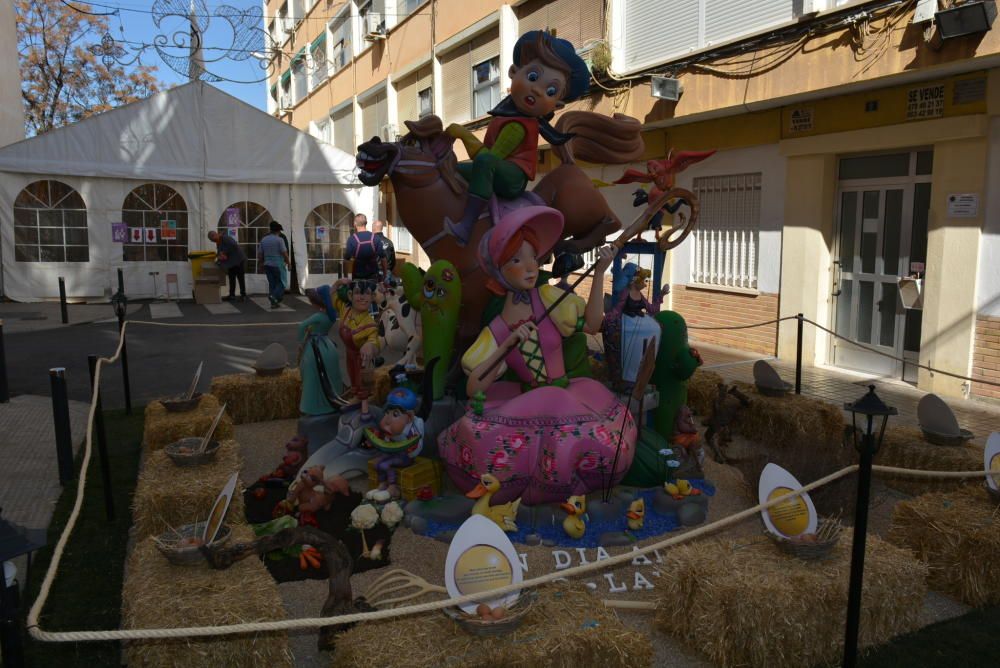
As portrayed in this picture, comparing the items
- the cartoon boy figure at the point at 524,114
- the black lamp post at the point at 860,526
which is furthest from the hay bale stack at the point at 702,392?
the black lamp post at the point at 860,526

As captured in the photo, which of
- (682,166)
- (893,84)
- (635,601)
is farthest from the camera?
(893,84)

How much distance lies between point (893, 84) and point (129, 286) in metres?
14.8

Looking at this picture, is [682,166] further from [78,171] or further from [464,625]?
[78,171]

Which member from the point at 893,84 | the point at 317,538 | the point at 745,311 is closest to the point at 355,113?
the point at 745,311

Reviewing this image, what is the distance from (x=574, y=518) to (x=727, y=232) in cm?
737

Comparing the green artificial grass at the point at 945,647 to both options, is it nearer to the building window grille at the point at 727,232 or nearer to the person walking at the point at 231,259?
the building window grille at the point at 727,232

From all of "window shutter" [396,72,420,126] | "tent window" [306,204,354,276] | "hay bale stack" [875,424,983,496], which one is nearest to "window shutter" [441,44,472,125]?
"window shutter" [396,72,420,126]

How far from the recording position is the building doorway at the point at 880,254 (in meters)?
8.45

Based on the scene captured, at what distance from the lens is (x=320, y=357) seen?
20.7 ft

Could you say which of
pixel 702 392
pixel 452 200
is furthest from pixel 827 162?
pixel 452 200

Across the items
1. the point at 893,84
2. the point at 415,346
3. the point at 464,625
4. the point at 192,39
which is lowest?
the point at 464,625

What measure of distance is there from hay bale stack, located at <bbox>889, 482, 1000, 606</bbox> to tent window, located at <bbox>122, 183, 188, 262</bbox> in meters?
15.7

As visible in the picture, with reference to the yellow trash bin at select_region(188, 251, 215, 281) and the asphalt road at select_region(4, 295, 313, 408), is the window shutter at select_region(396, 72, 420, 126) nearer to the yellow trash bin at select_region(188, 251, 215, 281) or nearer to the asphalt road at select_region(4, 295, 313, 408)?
the yellow trash bin at select_region(188, 251, 215, 281)

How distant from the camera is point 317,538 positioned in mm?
3951
